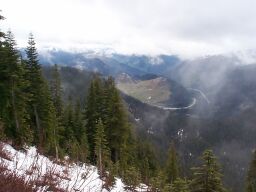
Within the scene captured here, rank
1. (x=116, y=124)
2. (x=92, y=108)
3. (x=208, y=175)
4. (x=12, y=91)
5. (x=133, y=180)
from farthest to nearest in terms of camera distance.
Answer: (x=92, y=108) → (x=116, y=124) → (x=12, y=91) → (x=208, y=175) → (x=133, y=180)

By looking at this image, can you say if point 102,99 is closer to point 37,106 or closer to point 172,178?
point 37,106

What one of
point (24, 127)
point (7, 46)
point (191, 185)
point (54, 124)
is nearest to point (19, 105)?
point (24, 127)

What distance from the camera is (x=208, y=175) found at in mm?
21656

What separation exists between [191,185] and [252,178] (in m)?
33.9

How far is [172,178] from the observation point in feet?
197

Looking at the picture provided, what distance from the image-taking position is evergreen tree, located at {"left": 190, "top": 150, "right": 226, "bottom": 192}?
69.9 ft

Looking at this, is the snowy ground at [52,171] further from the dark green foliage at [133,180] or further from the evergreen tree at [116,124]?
the evergreen tree at [116,124]

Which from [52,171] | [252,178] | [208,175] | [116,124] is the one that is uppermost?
[52,171]

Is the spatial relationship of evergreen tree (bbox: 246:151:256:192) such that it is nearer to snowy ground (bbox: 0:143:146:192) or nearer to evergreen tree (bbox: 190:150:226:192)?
evergreen tree (bbox: 190:150:226:192)

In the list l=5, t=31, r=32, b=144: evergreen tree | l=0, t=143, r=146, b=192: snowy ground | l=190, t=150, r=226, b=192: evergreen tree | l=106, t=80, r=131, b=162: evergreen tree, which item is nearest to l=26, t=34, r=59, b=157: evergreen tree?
l=5, t=31, r=32, b=144: evergreen tree

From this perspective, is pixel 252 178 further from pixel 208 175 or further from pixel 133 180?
pixel 133 180

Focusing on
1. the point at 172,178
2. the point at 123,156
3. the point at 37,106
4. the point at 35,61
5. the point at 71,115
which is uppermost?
the point at 35,61

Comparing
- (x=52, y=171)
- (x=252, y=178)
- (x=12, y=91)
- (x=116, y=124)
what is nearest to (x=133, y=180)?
(x=52, y=171)

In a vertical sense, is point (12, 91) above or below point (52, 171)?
below
